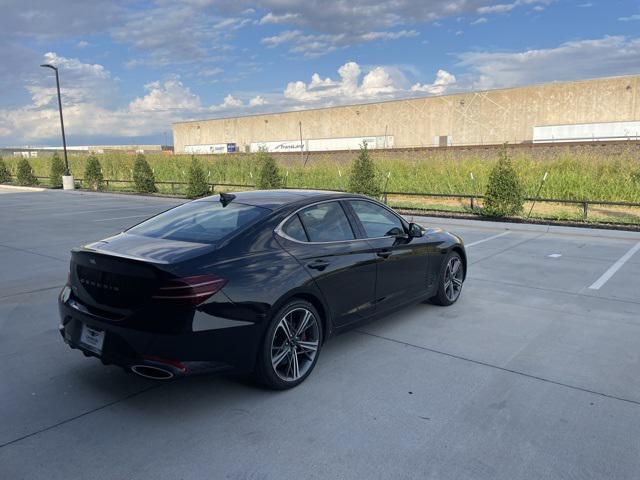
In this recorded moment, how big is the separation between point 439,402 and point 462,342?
1.34 m

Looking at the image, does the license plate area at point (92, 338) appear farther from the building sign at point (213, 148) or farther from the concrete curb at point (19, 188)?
the building sign at point (213, 148)

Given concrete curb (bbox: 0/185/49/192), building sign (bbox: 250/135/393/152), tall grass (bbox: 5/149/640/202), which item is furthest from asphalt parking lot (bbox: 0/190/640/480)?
building sign (bbox: 250/135/393/152)

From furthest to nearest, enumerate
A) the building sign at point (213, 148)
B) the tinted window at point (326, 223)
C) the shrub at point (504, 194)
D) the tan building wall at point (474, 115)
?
the building sign at point (213, 148) → the tan building wall at point (474, 115) → the shrub at point (504, 194) → the tinted window at point (326, 223)

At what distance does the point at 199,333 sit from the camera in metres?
3.43

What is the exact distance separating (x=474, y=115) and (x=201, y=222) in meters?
56.6

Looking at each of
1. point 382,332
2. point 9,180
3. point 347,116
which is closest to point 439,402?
point 382,332

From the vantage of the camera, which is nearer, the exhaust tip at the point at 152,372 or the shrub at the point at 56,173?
the exhaust tip at the point at 152,372

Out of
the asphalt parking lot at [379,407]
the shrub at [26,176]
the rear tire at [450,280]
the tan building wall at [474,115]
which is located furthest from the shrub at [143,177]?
the tan building wall at [474,115]

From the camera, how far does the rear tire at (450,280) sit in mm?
6054

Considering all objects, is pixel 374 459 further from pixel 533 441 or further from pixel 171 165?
pixel 171 165

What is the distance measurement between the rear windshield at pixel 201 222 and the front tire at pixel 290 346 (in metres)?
0.80

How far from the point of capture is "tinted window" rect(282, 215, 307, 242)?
423 centimetres

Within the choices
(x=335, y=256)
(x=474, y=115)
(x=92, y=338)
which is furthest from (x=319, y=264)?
(x=474, y=115)

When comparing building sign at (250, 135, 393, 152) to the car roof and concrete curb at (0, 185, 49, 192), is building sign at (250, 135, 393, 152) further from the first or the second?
the car roof
